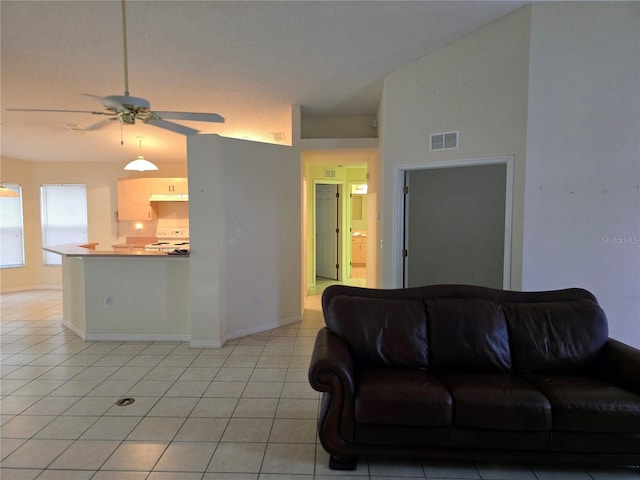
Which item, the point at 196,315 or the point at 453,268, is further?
the point at 453,268

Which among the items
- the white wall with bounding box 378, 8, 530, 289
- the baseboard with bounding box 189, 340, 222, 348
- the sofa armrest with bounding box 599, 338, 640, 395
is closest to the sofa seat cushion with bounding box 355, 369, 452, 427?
the sofa armrest with bounding box 599, 338, 640, 395

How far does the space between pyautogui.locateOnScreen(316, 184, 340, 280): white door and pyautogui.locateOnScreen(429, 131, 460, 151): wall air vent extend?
3.85 m

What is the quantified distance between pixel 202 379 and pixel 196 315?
0.92 meters

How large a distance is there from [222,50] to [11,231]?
21.1ft

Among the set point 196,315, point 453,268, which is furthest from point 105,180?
point 453,268

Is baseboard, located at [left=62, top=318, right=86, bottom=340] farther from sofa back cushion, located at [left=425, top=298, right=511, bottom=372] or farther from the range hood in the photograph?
sofa back cushion, located at [left=425, top=298, right=511, bottom=372]

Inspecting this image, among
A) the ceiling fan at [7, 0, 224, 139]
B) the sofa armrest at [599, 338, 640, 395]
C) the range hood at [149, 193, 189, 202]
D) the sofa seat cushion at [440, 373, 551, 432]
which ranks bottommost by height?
the sofa seat cushion at [440, 373, 551, 432]

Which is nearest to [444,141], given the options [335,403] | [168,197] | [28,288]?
[335,403]

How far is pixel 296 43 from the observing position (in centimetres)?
321

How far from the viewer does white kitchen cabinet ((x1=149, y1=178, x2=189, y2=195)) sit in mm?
6910

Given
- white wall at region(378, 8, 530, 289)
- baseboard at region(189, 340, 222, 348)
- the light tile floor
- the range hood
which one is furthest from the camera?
the range hood

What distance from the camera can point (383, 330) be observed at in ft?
7.94

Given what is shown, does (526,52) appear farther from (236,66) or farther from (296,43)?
(236,66)

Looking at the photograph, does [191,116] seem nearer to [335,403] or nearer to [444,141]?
[335,403]
